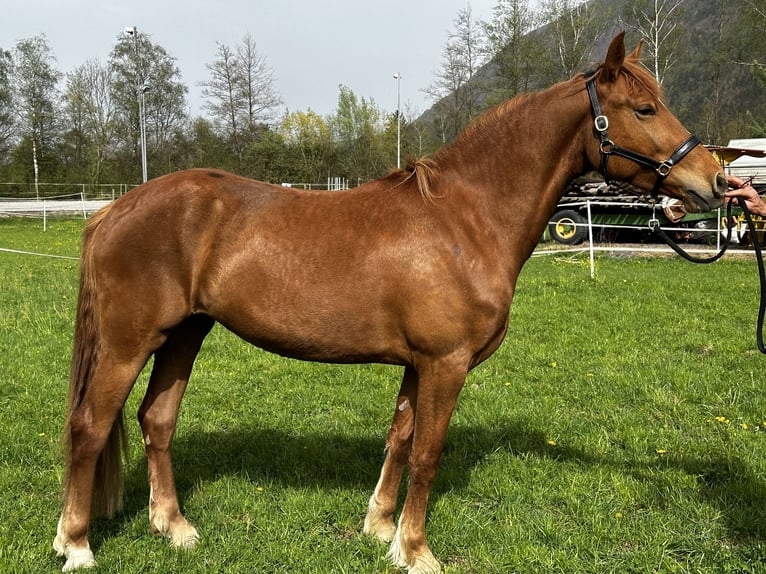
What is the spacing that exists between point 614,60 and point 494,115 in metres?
0.60

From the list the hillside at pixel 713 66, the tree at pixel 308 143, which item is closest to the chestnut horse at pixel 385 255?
the hillside at pixel 713 66

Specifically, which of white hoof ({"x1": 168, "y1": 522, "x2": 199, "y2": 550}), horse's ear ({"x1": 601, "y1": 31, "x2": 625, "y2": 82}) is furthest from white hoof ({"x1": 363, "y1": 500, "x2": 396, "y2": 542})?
horse's ear ({"x1": 601, "y1": 31, "x2": 625, "y2": 82})

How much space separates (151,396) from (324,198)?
1.53 m

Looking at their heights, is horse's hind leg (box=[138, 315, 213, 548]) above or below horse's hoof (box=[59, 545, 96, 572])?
above

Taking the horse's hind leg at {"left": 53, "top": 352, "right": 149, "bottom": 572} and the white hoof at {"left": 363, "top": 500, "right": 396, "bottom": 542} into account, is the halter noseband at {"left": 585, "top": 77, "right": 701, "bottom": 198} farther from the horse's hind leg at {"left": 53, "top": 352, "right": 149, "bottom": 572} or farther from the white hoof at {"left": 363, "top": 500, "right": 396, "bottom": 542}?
the horse's hind leg at {"left": 53, "top": 352, "right": 149, "bottom": 572}

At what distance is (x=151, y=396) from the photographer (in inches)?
124

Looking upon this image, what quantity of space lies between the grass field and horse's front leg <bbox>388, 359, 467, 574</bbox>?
139 mm

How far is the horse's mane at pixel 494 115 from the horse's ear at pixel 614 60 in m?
0.03

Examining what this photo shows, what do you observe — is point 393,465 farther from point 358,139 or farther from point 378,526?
point 358,139

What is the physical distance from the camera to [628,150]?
8.46ft

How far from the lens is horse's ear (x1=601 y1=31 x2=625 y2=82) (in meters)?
2.46

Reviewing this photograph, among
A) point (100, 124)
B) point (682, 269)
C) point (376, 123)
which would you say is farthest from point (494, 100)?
point (100, 124)

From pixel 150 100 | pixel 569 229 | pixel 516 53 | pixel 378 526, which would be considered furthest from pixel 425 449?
pixel 150 100

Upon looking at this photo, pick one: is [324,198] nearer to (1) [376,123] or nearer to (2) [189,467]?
(2) [189,467]
